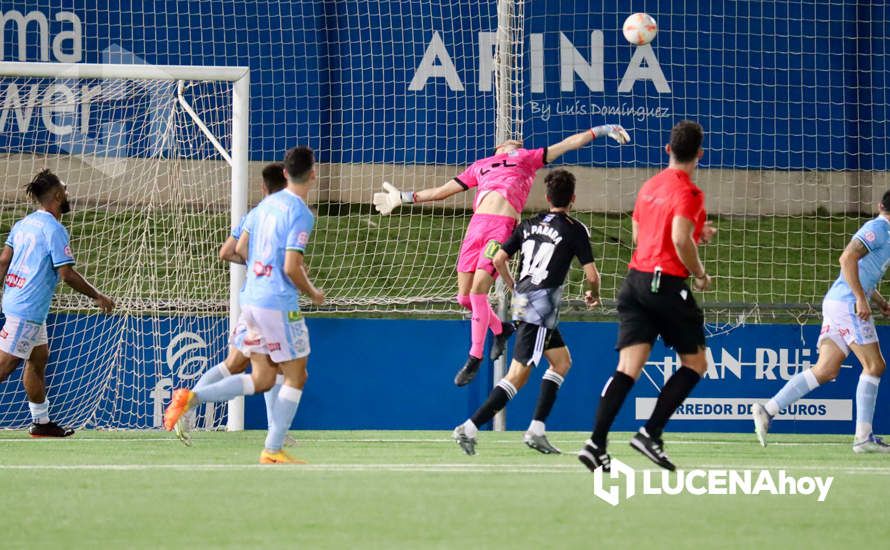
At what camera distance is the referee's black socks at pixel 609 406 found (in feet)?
23.7

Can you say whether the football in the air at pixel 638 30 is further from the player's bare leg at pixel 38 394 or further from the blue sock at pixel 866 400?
the player's bare leg at pixel 38 394

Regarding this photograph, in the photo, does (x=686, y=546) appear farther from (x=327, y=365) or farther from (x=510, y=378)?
(x=327, y=365)

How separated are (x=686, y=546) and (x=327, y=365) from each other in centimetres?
732

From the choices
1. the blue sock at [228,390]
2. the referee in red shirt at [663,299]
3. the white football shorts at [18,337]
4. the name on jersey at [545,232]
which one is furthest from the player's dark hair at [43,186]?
the referee in red shirt at [663,299]

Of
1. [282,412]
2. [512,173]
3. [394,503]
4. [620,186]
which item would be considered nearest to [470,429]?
[282,412]

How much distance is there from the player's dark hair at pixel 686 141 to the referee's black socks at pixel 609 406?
4.30ft

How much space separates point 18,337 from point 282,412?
11.5 feet

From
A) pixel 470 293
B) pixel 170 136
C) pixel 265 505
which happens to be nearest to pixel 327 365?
pixel 470 293

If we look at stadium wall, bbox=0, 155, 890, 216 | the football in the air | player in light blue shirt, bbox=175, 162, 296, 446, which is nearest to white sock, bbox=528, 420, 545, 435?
player in light blue shirt, bbox=175, 162, 296, 446

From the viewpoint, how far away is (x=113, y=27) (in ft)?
65.0

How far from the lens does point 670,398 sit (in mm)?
7406

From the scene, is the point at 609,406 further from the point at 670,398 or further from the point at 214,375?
the point at 214,375

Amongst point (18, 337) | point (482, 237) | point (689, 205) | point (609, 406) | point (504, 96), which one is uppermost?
point (504, 96)

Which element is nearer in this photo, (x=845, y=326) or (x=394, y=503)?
(x=394, y=503)
